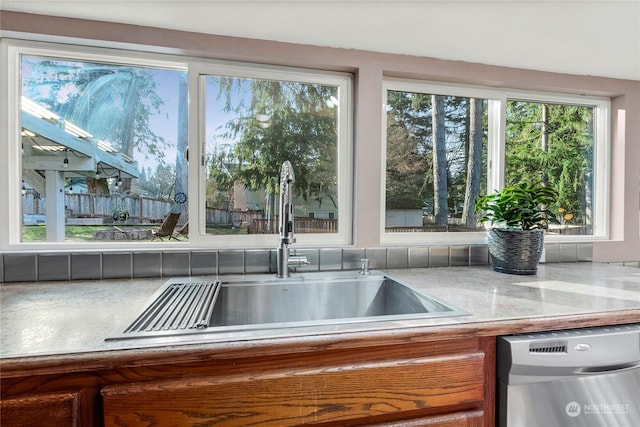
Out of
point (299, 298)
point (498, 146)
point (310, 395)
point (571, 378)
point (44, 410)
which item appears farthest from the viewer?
point (498, 146)

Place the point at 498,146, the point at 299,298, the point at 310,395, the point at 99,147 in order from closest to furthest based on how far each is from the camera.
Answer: the point at 310,395 < the point at 299,298 < the point at 99,147 < the point at 498,146

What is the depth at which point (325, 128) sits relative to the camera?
168 centimetres

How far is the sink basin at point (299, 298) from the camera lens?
1157mm

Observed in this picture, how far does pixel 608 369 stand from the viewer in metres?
0.96

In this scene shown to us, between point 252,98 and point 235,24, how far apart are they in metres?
0.32

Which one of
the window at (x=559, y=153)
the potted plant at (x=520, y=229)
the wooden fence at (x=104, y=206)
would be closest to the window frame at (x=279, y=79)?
the wooden fence at (x=104, y=206)

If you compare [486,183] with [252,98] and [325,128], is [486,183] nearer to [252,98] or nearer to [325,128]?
[325,128]

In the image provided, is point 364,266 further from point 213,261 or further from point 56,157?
point 56,157

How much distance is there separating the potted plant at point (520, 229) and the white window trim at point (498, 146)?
30cm

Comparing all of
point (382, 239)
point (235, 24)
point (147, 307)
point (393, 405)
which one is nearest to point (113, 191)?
point (147, 307)

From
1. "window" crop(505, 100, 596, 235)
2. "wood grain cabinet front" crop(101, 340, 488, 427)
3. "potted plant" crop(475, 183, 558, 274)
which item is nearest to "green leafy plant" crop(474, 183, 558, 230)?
"potted plant" crop(475, 183, 558, 274)

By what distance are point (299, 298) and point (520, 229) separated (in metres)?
Result: 1.05

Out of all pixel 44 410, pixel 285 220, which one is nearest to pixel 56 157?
pixel 285 220

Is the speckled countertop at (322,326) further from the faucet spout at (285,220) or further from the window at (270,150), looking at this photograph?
the window at (270,150)
